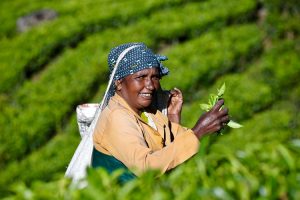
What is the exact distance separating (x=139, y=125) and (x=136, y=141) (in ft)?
0.78

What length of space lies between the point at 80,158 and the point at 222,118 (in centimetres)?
71

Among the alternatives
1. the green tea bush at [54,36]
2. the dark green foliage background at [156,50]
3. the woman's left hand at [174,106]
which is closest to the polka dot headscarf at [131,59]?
the woman's left hand at [174,106]

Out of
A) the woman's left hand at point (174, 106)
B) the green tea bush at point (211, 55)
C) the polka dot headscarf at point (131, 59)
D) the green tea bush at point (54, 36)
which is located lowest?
the green tea bush at point (211, 55)

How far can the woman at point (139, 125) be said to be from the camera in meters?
2.99

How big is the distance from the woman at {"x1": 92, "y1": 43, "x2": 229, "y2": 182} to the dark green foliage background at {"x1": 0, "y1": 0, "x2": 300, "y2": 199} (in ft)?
16.1

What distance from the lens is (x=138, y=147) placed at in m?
3.01

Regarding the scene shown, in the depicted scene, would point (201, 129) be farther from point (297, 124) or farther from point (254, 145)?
point (297, 124)

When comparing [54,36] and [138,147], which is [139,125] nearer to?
[138,147]

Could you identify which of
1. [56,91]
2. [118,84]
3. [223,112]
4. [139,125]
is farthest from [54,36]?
[223,112]

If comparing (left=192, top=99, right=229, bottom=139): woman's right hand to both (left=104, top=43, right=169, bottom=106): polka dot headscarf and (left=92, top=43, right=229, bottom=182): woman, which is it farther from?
(left=104, top=43, right=169, bottom=106): polka dot headscarf

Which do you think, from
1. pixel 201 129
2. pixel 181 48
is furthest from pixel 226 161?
pixel 181 48

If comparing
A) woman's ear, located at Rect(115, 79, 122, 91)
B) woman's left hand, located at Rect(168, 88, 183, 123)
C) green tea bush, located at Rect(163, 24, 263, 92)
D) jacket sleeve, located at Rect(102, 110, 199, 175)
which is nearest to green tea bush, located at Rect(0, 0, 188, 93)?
green tea bush, located at Rect(163, 24, 263, 92)

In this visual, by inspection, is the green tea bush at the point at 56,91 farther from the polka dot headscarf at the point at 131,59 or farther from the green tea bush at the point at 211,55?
the polka dot headscarf at the point at 131,59

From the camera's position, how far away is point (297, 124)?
33.2 feet
